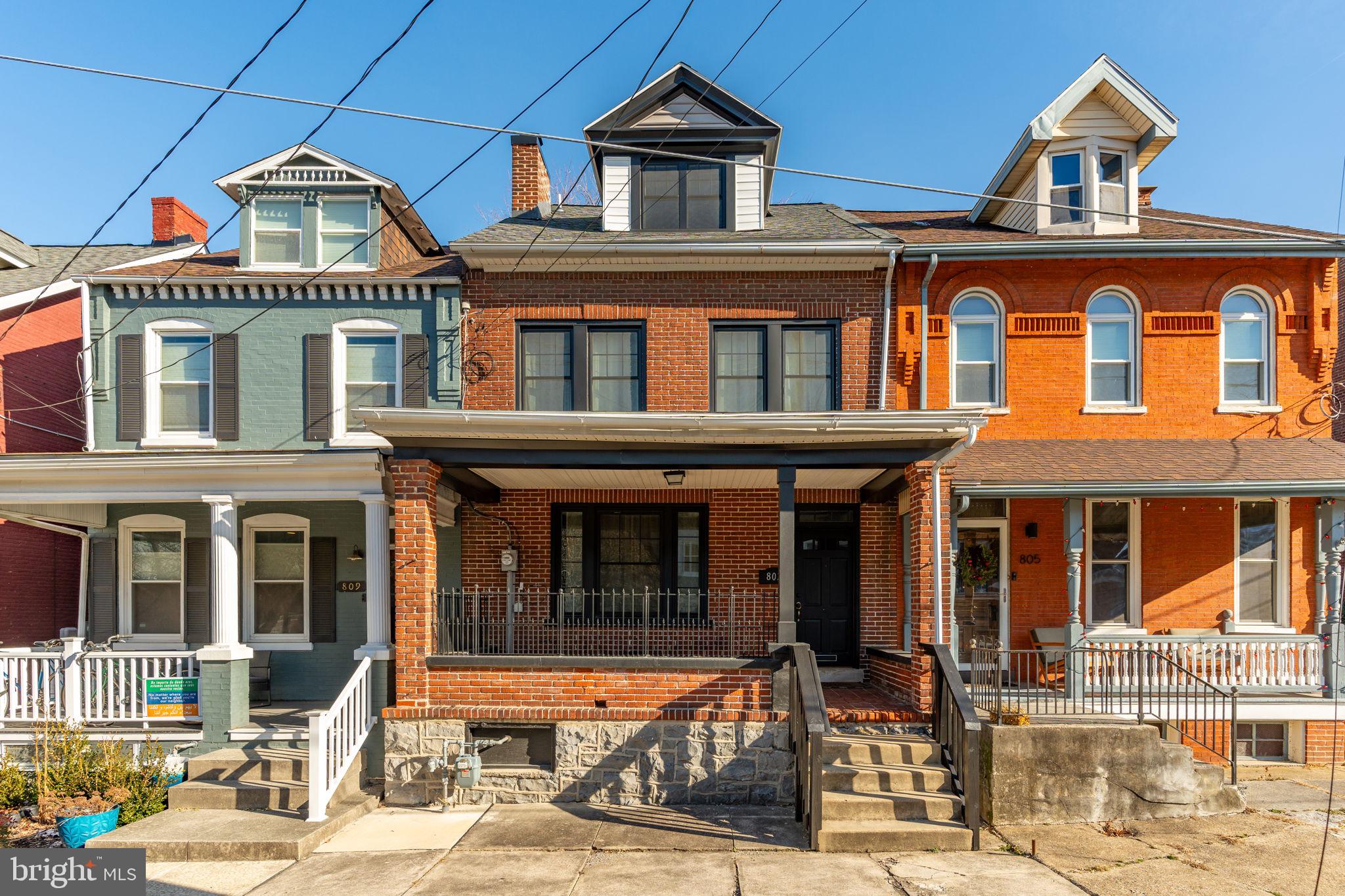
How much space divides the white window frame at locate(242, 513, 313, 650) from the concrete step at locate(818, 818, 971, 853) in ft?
26.5

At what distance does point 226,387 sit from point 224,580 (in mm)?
3441

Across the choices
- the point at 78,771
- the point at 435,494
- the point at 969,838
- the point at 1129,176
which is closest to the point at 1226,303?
the point at 1129,176

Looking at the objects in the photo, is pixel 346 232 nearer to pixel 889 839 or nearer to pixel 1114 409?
pixel 889 839

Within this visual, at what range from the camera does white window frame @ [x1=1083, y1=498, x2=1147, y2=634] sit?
486 inches

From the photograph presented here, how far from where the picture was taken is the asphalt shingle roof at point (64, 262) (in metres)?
14.2

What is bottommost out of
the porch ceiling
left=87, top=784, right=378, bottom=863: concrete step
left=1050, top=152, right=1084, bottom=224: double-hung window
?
left=87, top=784, right=378, bottom=863: concrete step

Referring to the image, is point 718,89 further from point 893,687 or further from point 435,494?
point 893,687

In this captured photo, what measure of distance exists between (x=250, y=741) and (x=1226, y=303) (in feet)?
47.2

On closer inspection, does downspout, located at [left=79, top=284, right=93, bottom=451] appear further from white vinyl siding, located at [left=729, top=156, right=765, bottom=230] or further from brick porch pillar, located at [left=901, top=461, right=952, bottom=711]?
brick porch pillar, located at [left=901, top=461, right=952, bottom=711]

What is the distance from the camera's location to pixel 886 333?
1236 centimetres

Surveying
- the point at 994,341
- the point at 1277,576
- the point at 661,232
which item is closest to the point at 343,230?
the point at 661,232

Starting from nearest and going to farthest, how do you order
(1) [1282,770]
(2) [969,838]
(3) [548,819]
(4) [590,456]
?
1. (2) [969,838]
2. (3) [548,819]
3. (4) [590,456]
4. (1) [1282,770]

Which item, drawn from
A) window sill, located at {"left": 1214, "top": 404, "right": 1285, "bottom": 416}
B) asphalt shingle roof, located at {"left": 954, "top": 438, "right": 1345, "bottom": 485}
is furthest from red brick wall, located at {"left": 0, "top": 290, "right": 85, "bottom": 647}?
window sill, located at {"left": 1214, "top": 404, "right": 1285, "bottom": 416}

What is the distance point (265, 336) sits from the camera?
498 inches
